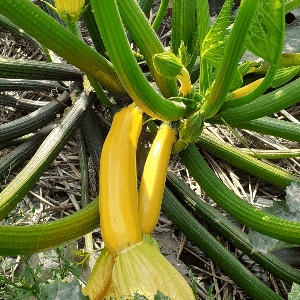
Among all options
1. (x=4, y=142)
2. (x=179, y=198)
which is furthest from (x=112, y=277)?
(x=4, y=142)

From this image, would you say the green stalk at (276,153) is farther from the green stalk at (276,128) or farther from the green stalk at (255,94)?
the green stalk at (255,94)

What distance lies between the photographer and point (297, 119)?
212 cm

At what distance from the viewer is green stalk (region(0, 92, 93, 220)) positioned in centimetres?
121

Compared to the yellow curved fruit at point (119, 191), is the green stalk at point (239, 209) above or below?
below

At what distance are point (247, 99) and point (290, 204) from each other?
1.50 ft

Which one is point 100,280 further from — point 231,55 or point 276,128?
point 276,128

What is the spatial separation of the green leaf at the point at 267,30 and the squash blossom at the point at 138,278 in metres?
0.69

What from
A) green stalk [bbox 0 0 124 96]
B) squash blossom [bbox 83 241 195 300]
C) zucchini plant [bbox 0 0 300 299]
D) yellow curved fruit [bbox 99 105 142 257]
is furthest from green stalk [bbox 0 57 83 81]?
squash blossom [bbox 83 241 195 300]

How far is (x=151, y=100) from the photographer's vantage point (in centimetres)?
113

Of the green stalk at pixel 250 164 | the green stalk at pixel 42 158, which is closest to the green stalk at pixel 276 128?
the green stalk at pixel 250 164

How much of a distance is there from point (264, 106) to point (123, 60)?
0.68m

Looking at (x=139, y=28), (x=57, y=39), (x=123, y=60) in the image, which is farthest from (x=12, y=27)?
(x=123, y=60)

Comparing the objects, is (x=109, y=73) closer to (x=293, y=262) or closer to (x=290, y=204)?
(x=290, y=204)

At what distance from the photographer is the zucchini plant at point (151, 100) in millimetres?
1001
